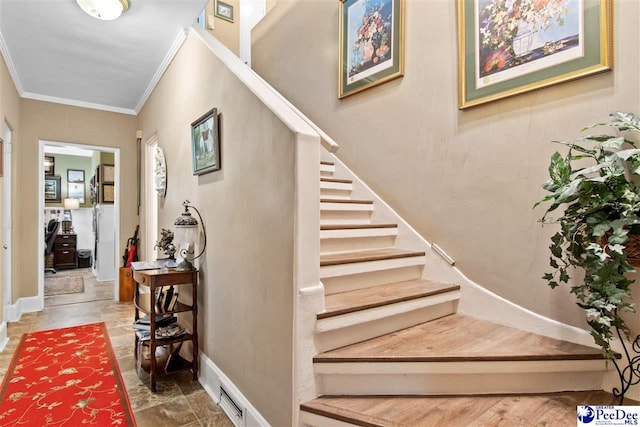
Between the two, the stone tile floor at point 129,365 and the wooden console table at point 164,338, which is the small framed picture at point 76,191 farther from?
the wooden console table at point 164,338

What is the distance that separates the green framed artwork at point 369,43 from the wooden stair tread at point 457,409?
2193 mm

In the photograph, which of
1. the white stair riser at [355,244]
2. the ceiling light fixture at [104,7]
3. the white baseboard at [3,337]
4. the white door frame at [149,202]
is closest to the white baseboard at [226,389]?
the white stair riser at [355,244]

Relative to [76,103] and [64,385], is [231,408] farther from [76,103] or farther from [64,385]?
[76,103]

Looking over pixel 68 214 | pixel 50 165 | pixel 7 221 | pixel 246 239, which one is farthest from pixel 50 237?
pixel 246 239

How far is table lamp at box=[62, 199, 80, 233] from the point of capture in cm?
797

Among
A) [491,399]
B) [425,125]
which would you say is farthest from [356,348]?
[425,125]

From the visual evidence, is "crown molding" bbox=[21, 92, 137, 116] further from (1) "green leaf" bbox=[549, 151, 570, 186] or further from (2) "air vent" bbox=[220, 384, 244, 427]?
(1) "green leaf" bbox=[549, 151, 570, 186]

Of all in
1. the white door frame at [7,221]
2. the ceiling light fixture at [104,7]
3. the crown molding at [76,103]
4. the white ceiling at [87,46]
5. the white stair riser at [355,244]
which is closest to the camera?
the white stair riser at [355,244]

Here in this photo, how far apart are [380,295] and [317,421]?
724 millimetres

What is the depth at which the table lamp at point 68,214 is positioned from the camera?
7.97m

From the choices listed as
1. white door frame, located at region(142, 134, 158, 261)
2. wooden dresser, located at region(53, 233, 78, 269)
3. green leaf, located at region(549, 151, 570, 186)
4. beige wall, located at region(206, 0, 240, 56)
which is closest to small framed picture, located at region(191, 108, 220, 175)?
green leaf, located at region(549, 151, 570, 186)

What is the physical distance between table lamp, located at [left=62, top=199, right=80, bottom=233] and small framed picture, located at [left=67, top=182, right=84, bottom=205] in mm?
245

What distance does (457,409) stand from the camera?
1452 mm

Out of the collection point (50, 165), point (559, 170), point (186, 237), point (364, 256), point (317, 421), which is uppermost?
point (50, 165)
